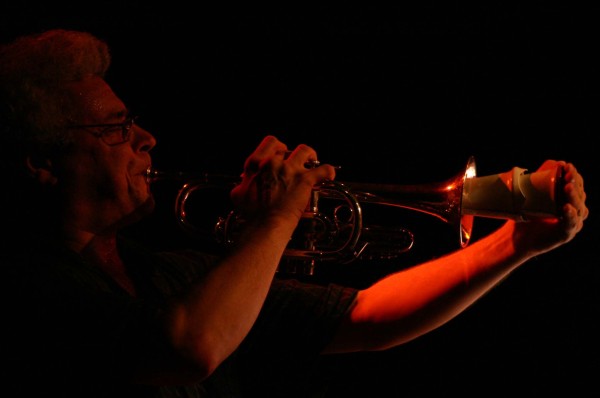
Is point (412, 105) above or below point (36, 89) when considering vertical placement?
above

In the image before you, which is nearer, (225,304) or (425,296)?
(225,304)

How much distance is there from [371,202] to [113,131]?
796mm

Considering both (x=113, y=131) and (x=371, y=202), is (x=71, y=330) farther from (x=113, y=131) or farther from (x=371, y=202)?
(x=371, y=202)

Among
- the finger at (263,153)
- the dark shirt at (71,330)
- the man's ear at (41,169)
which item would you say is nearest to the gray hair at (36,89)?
the man's ear at (41,169)

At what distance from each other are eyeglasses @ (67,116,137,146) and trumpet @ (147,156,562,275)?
19 cm

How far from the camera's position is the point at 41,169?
172 centimetres

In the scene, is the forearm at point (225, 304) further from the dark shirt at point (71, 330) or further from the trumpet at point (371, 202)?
the trumpet at point (371, 202)

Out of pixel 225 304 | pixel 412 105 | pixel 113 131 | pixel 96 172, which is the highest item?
pixel 412 105

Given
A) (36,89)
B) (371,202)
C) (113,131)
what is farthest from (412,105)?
(36,89)

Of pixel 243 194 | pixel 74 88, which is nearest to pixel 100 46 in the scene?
pixel 74 88

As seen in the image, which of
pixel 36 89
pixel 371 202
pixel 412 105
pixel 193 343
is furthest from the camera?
pixel 412 105

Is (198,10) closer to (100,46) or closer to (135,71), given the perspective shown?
(135,71)

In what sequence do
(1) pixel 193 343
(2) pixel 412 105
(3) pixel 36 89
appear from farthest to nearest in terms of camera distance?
(2) pixel 412 105, (3) pixel 36 89, (1) pixel 193 343

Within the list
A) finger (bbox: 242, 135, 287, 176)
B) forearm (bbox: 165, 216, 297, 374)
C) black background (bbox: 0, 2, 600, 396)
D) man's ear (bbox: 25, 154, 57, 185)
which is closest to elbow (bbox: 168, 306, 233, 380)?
forearm (bbox: 165, 216, 297, 374)
